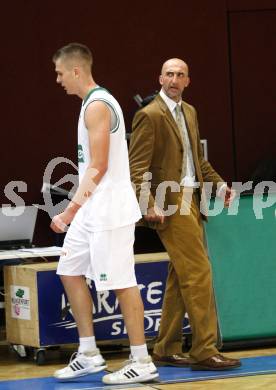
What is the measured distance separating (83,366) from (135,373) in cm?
39

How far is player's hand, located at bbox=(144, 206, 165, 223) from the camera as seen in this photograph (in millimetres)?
6316

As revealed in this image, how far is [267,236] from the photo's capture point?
740 centimetres

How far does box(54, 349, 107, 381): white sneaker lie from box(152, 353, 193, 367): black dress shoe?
1.75ft

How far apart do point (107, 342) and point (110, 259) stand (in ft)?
5.80

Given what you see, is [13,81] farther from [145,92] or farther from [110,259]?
[110,259]

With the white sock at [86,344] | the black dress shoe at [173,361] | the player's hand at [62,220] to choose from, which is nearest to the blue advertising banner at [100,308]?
the black dress shoe at [173,361]

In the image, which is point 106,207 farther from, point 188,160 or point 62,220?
point 188,160

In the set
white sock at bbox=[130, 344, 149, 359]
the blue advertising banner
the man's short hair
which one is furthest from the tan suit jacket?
the blue advertising banner

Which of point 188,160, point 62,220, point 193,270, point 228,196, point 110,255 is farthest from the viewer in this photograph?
point 228,196

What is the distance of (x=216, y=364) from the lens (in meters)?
6.49

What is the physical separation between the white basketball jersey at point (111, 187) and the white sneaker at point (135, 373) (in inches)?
31.6

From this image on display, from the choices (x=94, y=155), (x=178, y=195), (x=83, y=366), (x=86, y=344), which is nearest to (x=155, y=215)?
(x=178, y=195)

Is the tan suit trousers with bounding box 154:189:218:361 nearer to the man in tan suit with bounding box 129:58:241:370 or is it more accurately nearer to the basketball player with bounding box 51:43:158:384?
the man in tan suit with bounding box 129:58:241:370

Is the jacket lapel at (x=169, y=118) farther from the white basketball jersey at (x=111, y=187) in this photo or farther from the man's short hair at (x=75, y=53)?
the man's short hair at (x=75, y=53)
